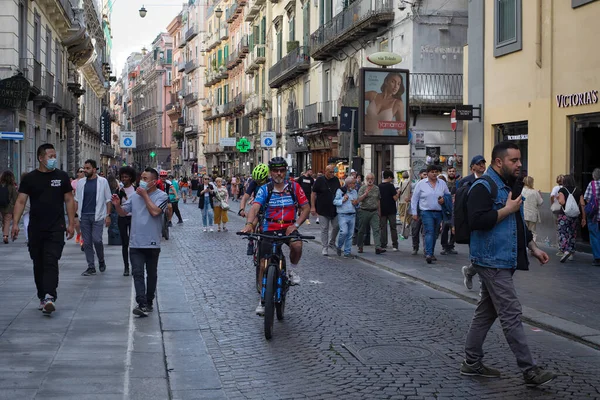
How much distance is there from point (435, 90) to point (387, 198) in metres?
11.7

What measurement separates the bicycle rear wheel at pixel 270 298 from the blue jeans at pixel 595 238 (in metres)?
8.11

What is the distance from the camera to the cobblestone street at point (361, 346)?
623 cm

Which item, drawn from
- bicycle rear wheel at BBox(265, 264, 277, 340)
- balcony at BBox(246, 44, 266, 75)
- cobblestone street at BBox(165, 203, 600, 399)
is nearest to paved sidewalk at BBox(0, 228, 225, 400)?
cobblestone street at BBox(165, 203, 600, 399)

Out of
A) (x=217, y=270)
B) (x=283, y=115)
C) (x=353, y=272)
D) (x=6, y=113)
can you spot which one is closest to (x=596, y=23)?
(x=353, y=272)

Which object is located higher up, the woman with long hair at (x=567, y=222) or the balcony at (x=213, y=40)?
the balcony at (x=213, y=40)

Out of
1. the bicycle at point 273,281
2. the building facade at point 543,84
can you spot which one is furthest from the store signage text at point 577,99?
the bicycle at point 273,281

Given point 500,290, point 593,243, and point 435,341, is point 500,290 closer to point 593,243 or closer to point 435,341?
point 435,341

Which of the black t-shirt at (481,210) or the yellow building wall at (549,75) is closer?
the black t-shirt at (481,210)

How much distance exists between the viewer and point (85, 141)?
55.8 metres

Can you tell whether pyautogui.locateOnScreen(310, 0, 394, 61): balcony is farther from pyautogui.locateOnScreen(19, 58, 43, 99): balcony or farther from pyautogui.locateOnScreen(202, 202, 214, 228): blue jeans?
pyautogui.locateOnScreen(19, 58, 43, 99): balcony

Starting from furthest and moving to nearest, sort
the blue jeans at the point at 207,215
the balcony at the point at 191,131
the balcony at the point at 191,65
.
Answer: the balcony at the point at 191,131 < the balcony at the point at 191,65 < the blue jeans at the point at 207,215

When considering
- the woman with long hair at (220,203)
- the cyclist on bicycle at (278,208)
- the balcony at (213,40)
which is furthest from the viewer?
the balcony at (213,40)

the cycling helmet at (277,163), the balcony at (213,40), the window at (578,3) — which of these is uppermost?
the balcony at (213,40)

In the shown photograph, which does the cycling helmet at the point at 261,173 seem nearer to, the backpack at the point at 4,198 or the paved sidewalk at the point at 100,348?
the paved sidewalk at the point at 100,348
